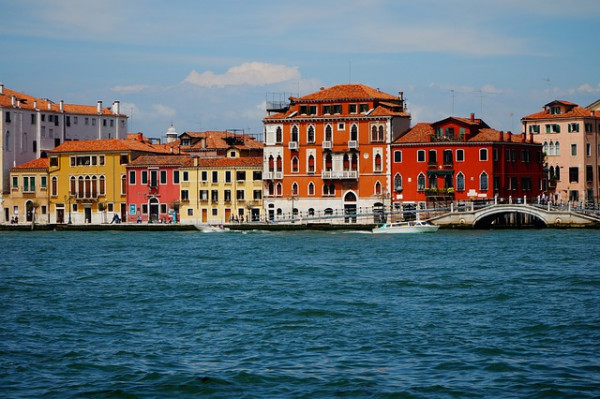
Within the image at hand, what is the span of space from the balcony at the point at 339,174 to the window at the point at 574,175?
16.6 m

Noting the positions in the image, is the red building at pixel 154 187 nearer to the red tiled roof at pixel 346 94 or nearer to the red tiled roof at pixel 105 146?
the red tiled roof at pixel 105 146

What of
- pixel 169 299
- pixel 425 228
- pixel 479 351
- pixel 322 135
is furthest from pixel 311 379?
pixel 322 135

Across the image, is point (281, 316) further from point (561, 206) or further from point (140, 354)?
point (561, 206)

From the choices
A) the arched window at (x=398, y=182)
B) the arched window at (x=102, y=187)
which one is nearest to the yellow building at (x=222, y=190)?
the arched window at (x=102, y=187)

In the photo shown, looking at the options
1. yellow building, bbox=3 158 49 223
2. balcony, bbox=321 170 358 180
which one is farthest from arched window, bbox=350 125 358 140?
yellow building, bbox=3 158 49 223

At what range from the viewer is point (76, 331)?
84.3 ft

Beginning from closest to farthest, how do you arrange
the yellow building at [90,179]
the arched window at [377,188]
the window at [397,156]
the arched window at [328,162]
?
the window at [397,156] < the arched window at [377,188] < the arched window at [328,162] < the yellow building at [90,179]

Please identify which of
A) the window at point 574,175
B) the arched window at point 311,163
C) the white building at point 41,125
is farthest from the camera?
the white building at point 41,125

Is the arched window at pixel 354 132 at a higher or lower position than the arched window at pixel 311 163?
higher

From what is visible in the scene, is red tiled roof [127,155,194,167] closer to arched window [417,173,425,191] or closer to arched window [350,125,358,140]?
arched window [350,125,358,140]

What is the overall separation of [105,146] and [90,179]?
8.66 feet

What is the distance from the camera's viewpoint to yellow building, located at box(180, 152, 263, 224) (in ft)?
243

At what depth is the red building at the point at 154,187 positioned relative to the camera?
76125mm

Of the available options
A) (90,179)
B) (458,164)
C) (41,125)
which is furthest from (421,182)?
(41,125)
